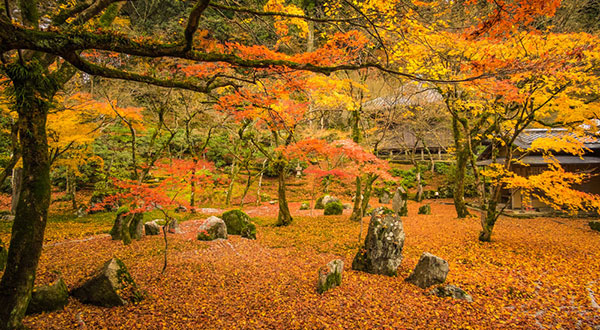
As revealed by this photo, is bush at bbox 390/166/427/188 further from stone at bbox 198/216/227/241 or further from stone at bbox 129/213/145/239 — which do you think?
stone at bbox 129/213/145/239

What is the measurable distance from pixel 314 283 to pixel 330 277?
547 millimetres

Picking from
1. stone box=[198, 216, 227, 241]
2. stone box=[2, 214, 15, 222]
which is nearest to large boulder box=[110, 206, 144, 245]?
stone box=[198, 216, 227, 241]

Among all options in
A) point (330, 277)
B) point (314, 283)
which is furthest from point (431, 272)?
point (314, 283)

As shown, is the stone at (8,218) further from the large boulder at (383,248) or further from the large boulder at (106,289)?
the large boulder at (383,248)

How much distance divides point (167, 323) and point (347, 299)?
10.8ft

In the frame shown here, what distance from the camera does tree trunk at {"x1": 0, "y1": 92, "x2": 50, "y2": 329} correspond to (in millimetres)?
3291

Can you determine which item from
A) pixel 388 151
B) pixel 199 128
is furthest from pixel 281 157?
pixel 388 151

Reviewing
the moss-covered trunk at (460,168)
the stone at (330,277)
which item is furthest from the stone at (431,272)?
the moss-covered trunk at (460,168)

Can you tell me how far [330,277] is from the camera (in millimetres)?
5703

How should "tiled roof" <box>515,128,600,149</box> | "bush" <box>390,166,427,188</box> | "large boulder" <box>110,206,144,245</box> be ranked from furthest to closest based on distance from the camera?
"bush" <box>390,166,427,188</box>
"tiled roof" <box>515,128,600,149</box>
"large boulder" <box>110,206,144,245</box>

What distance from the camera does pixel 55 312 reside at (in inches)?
165

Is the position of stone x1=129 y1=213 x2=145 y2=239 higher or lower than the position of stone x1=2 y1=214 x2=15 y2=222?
higher

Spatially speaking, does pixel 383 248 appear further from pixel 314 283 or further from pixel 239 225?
pixel 239 225

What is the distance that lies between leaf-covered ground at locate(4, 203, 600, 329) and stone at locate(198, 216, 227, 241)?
0.34 metres
